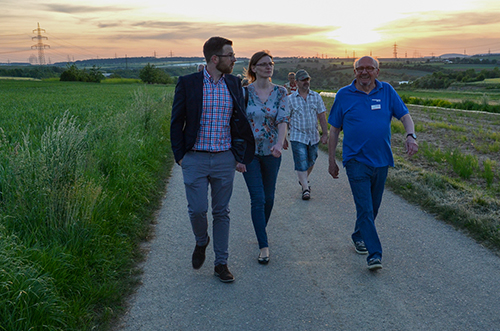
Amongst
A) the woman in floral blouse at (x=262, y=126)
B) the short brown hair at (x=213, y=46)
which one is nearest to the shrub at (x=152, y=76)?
the woman in floral blouse at (x=262, y=126)

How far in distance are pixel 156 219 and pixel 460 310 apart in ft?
13.6

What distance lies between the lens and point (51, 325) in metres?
3.15

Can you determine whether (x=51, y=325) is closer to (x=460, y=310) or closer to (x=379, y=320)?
(x=379, y=320)

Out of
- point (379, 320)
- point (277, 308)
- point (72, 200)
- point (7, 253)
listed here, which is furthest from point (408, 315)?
point (72, 200)

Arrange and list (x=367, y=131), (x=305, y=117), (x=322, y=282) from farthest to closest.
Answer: (x=305, y=117), (x=367, y=131), (x=322, y=282)

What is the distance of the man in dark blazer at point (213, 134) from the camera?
13.4 ft

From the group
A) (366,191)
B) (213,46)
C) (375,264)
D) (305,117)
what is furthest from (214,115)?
(305,117)

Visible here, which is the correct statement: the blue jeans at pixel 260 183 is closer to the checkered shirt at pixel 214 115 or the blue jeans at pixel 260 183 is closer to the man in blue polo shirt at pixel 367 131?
the checkered shirt at pixel 214 115

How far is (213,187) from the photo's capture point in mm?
4438

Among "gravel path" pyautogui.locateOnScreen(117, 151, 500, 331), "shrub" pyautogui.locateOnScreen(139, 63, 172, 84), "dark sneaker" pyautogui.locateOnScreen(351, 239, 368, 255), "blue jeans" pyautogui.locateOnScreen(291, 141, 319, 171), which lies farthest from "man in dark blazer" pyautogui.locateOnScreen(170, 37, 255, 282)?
"shrub" pyautogui.locateOnScreen(139, 63, 172, 84)

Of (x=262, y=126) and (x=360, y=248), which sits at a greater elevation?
(x=262, y=126)

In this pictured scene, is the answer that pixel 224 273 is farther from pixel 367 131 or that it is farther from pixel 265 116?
pixel 367 131

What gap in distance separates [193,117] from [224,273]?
1500mm

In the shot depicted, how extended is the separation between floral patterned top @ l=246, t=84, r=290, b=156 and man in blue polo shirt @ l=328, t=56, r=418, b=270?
2.15 ft
